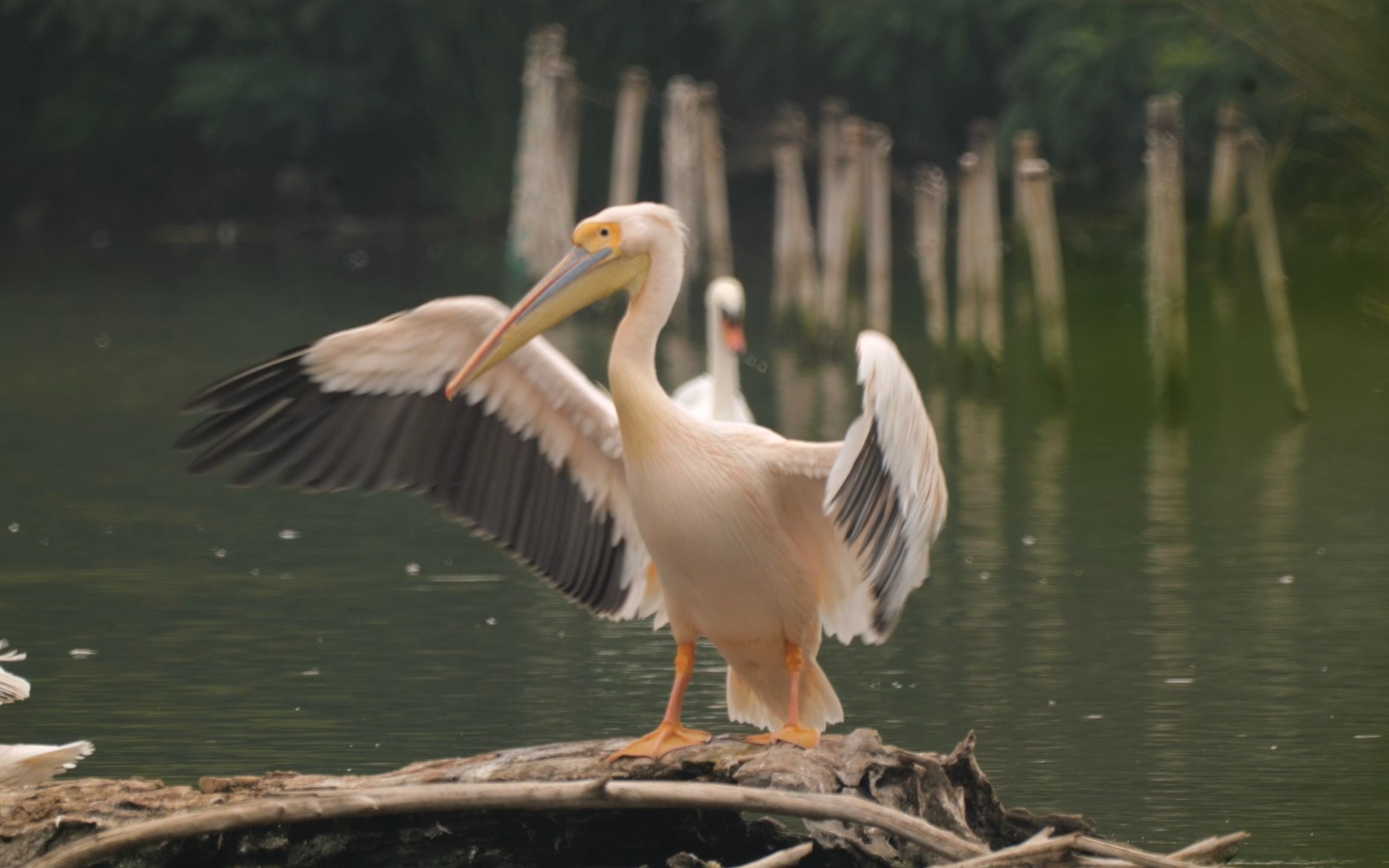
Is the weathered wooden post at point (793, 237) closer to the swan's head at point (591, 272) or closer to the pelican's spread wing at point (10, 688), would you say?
the swan's head at point (591, 272)

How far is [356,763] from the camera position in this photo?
6.11 m

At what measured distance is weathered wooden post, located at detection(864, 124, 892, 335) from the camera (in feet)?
49.4

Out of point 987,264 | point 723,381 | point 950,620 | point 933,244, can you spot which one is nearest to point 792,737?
point 950,620

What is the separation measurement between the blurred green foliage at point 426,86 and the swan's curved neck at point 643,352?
60.7 ft

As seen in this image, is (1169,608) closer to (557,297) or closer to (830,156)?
(557,297)

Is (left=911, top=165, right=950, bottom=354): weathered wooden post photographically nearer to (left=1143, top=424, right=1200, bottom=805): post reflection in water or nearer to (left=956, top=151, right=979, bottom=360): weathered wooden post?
(left=956, top=151, right=979, bottom=360): weathered wooden post

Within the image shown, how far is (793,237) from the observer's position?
16375mm

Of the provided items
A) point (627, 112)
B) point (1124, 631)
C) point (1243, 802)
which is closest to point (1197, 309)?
point (627, 112)

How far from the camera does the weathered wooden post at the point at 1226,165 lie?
16209mm

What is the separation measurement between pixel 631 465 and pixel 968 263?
29.9ft

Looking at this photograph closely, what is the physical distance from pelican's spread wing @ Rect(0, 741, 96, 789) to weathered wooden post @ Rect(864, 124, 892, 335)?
9707mm

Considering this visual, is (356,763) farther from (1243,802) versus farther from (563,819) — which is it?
(1243,802)

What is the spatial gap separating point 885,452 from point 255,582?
14.6 ft

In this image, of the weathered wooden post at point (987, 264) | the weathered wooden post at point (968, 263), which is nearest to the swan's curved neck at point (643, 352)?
the weathered wooden post at point (987, 264)
